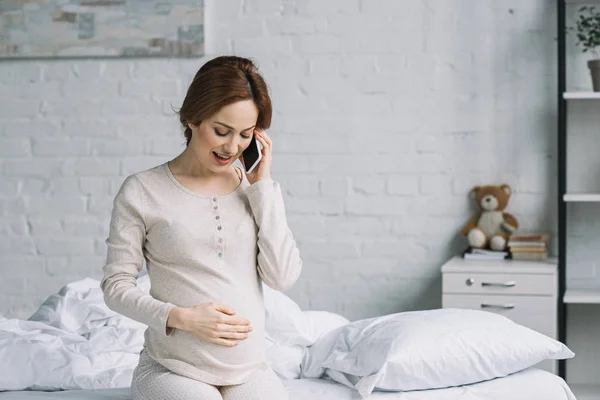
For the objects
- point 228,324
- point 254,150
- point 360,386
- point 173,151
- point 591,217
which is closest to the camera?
point 228,324

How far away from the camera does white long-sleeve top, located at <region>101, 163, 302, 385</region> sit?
1826 mm

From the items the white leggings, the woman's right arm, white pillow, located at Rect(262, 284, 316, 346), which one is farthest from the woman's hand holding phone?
white pillow, located at Rect(262, 284, 316, 346)

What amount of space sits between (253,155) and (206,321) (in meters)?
0.40

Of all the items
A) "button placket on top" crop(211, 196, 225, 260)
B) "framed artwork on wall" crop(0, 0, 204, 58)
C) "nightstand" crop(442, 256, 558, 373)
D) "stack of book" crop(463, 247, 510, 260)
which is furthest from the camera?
"framed artwork on wall" crop(0, 0, 204, 58)

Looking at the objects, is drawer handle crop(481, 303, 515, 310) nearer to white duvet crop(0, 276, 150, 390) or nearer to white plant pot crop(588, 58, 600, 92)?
white plant pot crop(588, 58, 600, 92)

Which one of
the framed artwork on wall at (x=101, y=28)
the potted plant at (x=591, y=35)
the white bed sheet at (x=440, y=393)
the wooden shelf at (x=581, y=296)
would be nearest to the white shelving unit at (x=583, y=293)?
the wooden shelf at (x=581, y=296)

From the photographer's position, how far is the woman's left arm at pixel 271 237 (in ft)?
6.22

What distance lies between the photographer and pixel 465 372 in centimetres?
220

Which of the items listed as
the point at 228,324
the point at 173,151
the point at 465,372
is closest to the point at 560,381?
the point at 465,372

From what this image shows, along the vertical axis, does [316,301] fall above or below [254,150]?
below

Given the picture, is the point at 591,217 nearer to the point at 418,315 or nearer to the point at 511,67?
the point at 511,67

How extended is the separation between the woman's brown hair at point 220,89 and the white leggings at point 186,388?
20.9 inches

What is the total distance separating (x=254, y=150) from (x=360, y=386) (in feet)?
2.12

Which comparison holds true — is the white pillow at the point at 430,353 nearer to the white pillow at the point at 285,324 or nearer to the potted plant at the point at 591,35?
the white pillow at the point at 285,324
